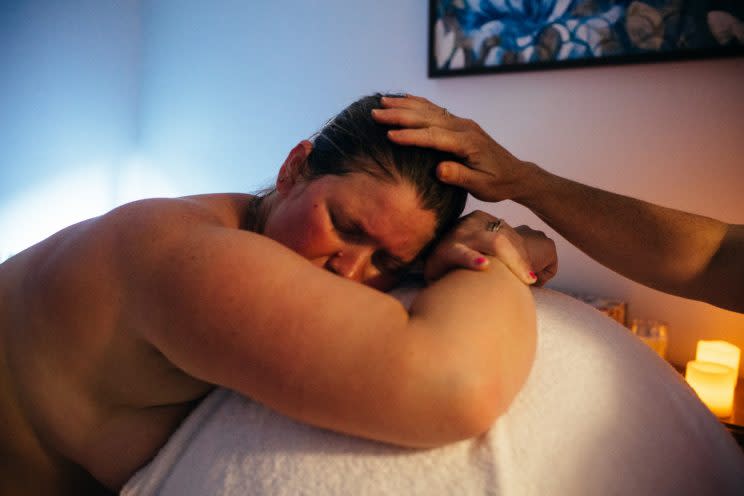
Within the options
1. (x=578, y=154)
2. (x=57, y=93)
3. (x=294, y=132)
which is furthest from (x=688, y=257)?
(x=57, y=93)

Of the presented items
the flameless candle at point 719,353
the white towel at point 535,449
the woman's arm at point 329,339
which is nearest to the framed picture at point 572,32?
the flameless candle at point 719,353

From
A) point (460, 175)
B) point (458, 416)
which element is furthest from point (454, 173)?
point (458, 416)

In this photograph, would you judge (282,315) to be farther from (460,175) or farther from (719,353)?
(719,353)

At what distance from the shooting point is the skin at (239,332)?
45 centimetres

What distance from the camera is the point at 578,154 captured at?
67.5 inches

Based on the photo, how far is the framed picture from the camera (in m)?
1.50

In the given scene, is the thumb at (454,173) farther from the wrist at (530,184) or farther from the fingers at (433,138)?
the wrist at (530,184)

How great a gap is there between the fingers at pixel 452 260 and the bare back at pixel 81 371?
1.12 feet

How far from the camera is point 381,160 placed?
74 cm

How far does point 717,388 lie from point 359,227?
1.18 m

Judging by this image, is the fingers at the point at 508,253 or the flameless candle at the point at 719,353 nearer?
the fingers at the point at 508,253

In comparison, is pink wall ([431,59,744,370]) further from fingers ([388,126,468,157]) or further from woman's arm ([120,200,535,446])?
woman's arm ([120,200,535,446])

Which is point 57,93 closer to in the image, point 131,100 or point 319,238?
point 131,100

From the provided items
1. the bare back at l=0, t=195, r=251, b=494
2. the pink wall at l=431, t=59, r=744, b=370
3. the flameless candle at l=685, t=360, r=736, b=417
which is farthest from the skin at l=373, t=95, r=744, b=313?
the pink wall at l=431, t=59, r=744, b=370
